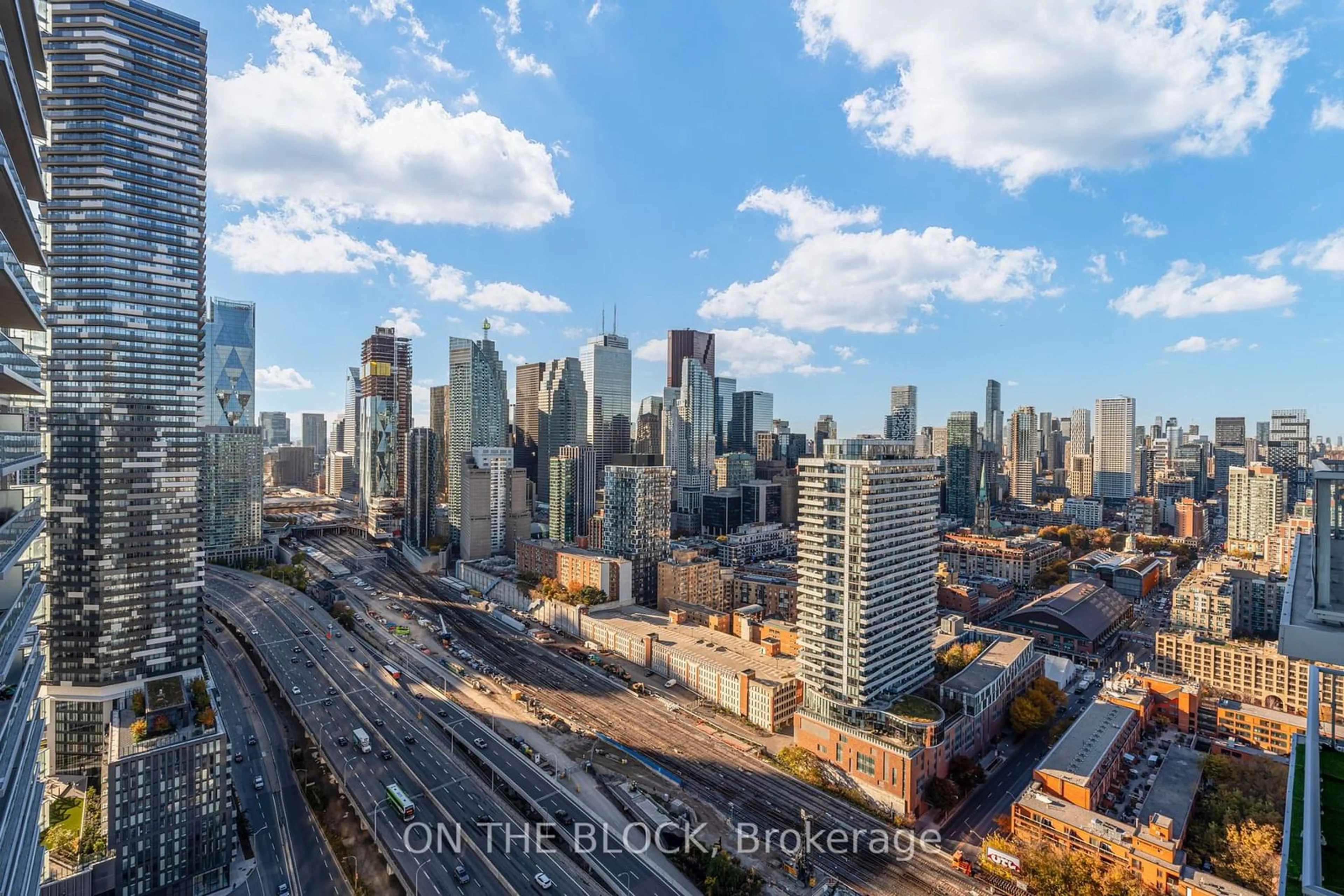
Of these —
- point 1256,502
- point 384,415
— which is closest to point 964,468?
point 1256,502

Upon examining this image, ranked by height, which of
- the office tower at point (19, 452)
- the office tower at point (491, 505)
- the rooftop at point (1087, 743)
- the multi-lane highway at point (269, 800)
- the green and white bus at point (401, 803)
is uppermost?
the office tower at point (19, 452)

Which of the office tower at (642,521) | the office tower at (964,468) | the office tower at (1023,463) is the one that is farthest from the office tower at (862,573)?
the office tower at (1023,463)

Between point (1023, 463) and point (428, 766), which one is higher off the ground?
point (1023, 463)

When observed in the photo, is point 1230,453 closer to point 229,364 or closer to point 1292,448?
point 1292,448

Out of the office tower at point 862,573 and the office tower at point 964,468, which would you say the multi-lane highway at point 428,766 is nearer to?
the office tower at point 862,573

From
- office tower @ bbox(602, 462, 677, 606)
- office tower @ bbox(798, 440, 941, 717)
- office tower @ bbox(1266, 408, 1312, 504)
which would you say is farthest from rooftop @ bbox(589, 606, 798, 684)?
office tower @ bbox(1266, 408, 1312, 504)

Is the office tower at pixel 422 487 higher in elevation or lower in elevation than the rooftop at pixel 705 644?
higher
